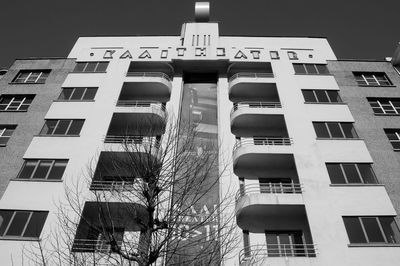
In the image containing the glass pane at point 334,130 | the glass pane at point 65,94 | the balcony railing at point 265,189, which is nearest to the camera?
the balcony railing at point 265,189

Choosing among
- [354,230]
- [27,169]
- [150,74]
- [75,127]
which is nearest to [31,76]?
[75,127]

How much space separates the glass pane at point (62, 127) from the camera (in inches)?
830

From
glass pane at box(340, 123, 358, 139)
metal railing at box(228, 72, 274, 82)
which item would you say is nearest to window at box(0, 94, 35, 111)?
metal railing at box(228, 72, 274, 82)

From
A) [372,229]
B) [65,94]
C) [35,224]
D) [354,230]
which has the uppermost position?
[65,94]

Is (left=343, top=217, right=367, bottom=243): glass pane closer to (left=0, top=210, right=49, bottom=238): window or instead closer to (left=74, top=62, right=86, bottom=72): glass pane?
(left=0, top=210, right=49, bottom=238): window

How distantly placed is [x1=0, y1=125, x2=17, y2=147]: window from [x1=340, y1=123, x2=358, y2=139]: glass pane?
22557 mm

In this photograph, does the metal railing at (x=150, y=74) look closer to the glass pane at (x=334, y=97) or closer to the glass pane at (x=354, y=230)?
the glass pane at (x=334, y=97)

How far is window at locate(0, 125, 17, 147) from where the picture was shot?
2114cm

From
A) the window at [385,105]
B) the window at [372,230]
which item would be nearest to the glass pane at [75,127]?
the window at [372,230]

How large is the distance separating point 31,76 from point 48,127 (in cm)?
725

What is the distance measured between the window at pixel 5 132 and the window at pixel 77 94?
3.84 m

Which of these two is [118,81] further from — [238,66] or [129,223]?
[129,223]

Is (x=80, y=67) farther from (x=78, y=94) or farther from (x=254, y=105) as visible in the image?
(x=254, y=105)

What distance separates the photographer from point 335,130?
21.0 metres
